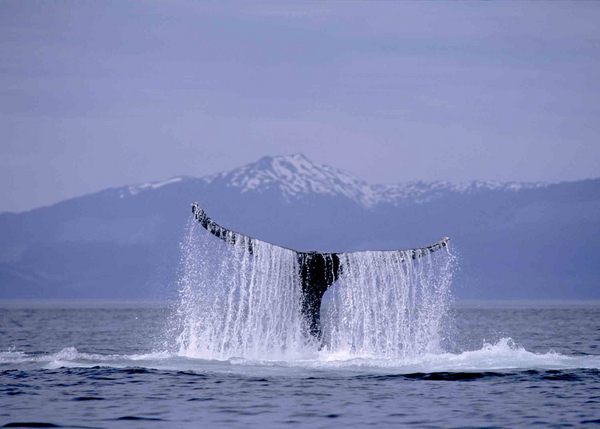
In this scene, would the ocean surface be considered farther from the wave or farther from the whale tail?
the whale tail

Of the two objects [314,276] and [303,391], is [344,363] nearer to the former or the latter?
[314,276]

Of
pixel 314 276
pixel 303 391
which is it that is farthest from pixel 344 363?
pixel 303 391

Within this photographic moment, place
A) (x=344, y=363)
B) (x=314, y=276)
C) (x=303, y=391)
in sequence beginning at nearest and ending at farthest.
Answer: (x=303, y=391) < (x=344, y=363) < (x=314, y=276)

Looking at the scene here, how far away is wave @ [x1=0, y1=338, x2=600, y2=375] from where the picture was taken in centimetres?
2238

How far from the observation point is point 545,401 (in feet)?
61.3

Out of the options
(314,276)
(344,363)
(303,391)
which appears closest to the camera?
(303,391)

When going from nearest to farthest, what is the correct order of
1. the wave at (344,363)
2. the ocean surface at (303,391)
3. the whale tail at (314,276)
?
the ocean surface at (303,391)
the wave at (344,363)
the whale tail at (314,276)

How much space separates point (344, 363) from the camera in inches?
904

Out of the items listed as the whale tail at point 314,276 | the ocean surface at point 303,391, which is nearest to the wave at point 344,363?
the ocean surface at point 303,391

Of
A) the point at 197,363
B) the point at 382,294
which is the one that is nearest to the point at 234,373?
the point at 197,363

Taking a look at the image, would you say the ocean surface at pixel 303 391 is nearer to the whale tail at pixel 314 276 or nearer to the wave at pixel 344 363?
the wave at pixel 344 363

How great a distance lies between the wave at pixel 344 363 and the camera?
73.4 feet

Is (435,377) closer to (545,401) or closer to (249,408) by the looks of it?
(545,401)

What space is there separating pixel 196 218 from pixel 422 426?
710 cm
